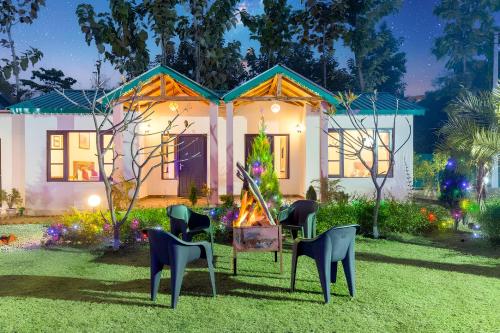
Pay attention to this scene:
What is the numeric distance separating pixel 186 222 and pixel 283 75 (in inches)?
208

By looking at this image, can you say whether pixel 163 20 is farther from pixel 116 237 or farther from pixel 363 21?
pixel 116 237

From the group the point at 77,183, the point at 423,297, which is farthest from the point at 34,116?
the point at 423,297

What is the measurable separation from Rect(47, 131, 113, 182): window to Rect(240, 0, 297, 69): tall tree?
14.8 meters

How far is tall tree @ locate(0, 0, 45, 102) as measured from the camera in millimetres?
22750

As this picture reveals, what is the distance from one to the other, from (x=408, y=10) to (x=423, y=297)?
182 feet

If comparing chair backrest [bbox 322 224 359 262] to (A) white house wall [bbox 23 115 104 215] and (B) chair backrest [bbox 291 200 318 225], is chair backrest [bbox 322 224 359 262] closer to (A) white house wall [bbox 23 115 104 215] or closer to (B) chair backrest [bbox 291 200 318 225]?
(B) chair backrest [bbox 291 200 318 225]

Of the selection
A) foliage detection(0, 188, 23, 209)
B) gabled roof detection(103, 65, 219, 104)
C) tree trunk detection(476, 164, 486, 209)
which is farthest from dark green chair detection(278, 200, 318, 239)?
foliage detection(0, 188, 23, 209)

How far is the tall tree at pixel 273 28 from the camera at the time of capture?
85.0ft

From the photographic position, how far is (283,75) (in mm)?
11195

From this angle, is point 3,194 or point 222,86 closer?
point 3,194

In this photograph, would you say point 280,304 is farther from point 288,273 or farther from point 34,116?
point 34,116

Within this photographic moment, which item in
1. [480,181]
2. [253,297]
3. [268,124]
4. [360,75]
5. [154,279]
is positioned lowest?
[253,297]

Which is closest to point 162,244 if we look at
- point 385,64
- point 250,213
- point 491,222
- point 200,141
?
point 250,213

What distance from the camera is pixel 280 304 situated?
5027 mm
